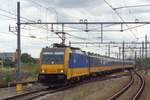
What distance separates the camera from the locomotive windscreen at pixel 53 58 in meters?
32.0

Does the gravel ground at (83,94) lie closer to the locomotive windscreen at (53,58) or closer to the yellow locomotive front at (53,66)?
the yellow locomotive front at (53,66)

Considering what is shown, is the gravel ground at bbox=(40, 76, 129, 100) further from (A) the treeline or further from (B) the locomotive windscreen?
(A) the treeline

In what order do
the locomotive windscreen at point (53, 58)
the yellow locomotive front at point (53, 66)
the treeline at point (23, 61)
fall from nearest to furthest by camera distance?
the yellow locomotive front at point (53, 66), the locomotive windscreen at point (53, 58), the treeline at point (23, 61)

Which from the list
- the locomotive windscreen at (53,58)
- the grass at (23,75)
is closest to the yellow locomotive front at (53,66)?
the locomotive windscreen at (53,58)

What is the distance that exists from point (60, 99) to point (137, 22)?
17.9 m

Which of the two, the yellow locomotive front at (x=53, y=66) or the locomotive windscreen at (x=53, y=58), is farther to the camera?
the locomotive windscreen at (x=53, y=58)

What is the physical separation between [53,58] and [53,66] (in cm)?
71

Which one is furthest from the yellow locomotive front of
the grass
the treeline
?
the treeline

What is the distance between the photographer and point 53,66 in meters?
31.7

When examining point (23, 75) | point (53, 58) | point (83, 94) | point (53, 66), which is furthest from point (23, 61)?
point (83, 94)

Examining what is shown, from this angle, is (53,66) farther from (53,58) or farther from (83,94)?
(83,94)

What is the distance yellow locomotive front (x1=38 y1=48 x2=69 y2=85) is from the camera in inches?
1234

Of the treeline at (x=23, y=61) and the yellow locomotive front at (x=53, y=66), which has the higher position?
the yellow locomotive front at (x=53, y=66)

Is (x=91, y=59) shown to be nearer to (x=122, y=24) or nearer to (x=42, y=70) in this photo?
(x=122, y=24)
